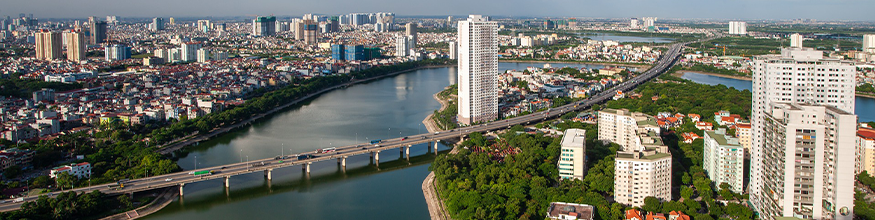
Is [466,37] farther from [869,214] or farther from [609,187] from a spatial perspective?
[869,214]

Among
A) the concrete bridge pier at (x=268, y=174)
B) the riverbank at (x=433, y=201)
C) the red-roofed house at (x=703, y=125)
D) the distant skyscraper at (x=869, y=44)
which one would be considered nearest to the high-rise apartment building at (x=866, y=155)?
the red-roofed house at (x=703, y=125)

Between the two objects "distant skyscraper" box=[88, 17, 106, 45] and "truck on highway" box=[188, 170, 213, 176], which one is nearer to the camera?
"truck on highway" box=[188, 170, 213, 176]

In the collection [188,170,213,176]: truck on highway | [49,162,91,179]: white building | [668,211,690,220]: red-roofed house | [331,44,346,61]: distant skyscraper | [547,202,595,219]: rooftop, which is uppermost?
[331,44,346,61]: distant skyscraper

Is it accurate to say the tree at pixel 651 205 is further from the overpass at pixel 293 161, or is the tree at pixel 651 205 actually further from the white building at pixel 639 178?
the overpass at pixel 293 161

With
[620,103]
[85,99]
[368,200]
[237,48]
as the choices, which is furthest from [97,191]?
A: [237,48]

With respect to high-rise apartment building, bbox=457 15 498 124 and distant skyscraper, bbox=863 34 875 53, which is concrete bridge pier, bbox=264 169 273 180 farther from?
distant skyscraper, bbox=863 34 875 53

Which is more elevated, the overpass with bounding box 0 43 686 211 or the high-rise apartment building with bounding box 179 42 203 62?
the high-rise apartment building with bounding box 179 42 203 62

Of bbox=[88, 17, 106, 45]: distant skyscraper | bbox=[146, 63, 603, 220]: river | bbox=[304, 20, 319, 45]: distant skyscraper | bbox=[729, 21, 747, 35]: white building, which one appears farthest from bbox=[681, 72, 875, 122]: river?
bbox=[88, 17, 106, 45]: distant skyscraper
